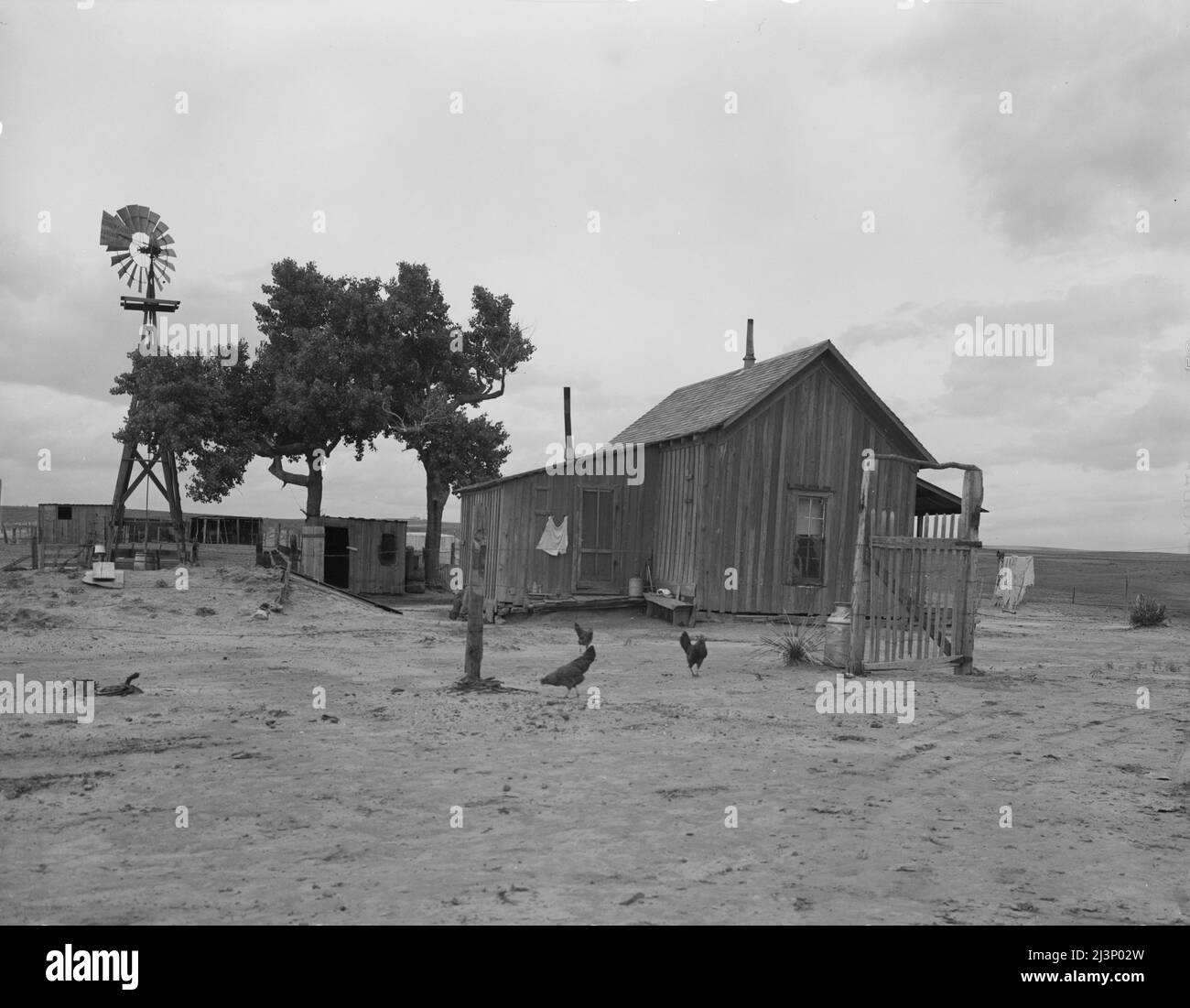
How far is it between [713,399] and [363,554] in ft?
47.5

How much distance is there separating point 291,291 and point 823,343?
2278 cm

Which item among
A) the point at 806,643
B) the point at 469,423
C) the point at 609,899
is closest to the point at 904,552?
the point at 806,643

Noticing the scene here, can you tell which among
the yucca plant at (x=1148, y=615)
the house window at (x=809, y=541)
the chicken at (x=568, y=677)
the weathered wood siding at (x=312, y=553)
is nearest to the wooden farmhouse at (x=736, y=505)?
the house window at (x=809, y=541)

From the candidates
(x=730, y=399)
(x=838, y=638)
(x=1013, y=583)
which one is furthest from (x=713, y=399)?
(x=1013, y=583)

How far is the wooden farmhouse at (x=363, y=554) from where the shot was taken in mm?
33344

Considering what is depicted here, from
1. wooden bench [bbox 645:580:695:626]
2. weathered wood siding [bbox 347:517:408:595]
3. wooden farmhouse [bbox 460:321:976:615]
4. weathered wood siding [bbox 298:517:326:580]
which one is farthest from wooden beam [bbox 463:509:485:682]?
weathered wood siding [bbox 347:517:408:595]

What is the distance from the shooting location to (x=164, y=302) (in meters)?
31.2

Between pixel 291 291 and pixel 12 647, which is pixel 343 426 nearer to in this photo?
pixel 291 291

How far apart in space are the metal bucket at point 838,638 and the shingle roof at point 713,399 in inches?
302

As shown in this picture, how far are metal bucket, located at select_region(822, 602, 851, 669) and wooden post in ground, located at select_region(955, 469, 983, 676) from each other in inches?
62.9

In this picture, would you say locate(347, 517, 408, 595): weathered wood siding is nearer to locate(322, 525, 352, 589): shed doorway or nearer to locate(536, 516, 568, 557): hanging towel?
locate(322, 525, 352, 589): shed doorway

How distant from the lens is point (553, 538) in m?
23.6

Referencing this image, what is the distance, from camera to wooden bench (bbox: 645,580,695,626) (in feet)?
73.4

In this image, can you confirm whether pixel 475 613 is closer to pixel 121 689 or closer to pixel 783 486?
pixel 121 689
